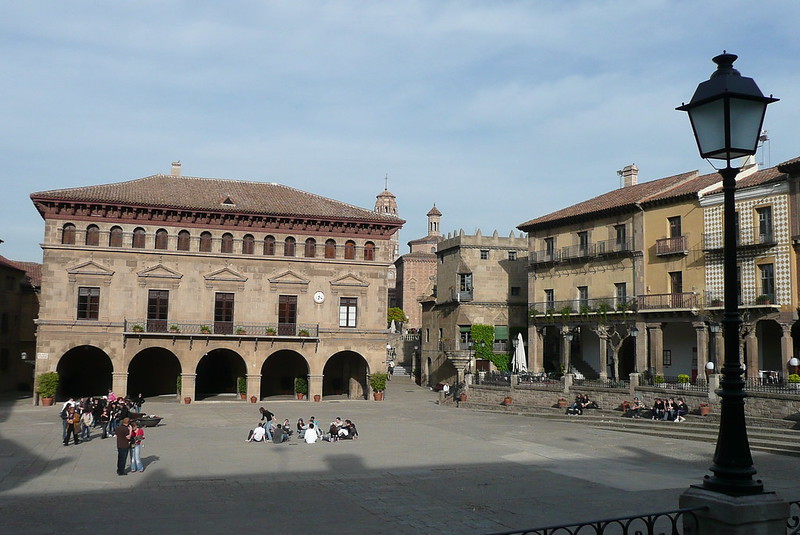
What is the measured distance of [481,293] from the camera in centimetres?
5766

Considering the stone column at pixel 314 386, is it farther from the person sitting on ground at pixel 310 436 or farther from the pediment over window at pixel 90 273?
the person sitting on ground at pixel 310 436

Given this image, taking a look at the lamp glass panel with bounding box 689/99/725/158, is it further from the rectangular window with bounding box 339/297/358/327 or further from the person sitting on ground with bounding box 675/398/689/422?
the rectangular window with bounding box 339/297/358/327

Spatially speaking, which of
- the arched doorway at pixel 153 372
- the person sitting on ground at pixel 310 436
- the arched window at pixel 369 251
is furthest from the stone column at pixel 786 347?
the arched doorway at pixel 153 372

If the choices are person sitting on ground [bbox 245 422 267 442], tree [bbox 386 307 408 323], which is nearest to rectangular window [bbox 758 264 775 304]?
person sitting on ground [bbox 245 422 267 442]

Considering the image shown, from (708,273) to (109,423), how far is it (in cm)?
3161

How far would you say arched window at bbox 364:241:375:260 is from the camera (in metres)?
48.4

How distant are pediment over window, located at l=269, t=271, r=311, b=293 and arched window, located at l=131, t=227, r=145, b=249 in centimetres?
821

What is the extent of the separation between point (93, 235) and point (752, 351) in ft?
124

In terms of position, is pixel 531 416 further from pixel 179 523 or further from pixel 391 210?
pixel 391 210

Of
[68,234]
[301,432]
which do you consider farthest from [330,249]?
[301,432]

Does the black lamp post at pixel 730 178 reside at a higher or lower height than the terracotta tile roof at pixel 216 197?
lower

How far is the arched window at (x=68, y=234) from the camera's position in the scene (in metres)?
43.2

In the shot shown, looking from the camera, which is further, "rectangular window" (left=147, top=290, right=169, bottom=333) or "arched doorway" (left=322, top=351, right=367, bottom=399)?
"arched doorway" (left=322, top=351, right=367, bottom=399)

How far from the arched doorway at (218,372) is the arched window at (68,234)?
38.5ft
